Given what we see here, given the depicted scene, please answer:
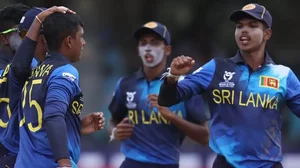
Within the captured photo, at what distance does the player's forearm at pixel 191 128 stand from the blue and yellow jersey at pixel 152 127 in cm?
9

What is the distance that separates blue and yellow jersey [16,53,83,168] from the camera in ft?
16.1

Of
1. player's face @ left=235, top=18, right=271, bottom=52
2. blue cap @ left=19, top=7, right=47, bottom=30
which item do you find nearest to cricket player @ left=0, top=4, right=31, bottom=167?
blue cap @ left=19, top=7, right=47, bottom=30

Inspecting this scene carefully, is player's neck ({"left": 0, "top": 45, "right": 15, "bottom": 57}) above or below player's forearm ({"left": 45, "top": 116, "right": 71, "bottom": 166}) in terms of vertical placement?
above

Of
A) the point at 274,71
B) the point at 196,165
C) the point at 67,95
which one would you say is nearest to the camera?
the point at 67,95

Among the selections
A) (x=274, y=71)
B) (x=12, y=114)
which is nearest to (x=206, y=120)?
(x=274, y=71)

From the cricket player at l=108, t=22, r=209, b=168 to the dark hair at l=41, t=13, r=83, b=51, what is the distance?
222cm

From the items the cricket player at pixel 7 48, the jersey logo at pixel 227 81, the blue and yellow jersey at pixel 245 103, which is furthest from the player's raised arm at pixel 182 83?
the cricket player at pixel 7 48

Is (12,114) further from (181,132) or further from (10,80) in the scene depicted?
(181,132)

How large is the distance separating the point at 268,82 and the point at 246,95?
0.68 ft

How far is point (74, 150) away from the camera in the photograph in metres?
5.05

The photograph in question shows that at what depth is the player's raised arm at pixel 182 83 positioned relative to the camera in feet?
17.9

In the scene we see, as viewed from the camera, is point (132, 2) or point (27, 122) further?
point (132, 2)

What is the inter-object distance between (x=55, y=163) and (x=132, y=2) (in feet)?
29.9

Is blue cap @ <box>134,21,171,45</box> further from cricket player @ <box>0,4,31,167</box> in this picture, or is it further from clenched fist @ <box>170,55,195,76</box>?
clenched fist @ <box>170,55,195,76</box>
